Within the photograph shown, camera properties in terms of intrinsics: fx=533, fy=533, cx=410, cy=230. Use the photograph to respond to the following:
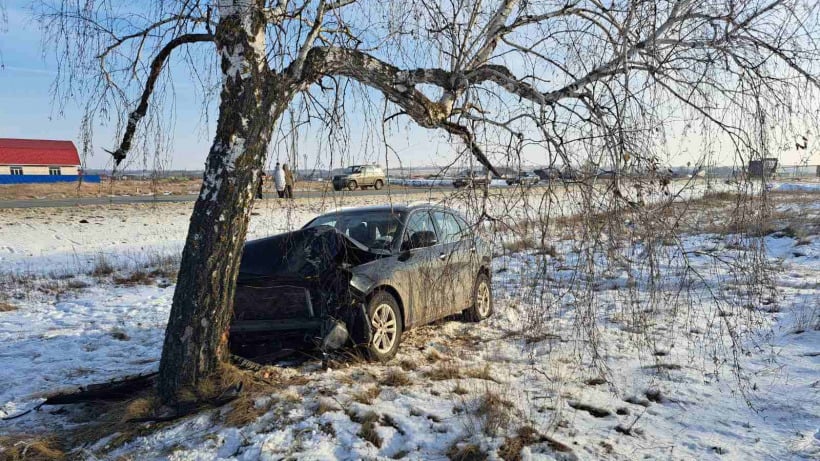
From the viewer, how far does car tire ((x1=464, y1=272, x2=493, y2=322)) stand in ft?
22.5

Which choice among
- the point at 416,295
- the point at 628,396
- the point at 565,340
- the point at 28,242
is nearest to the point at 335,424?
the point at 416,295

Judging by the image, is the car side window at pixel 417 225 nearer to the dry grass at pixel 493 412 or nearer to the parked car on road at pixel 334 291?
the parked car on road at pixel 334 291

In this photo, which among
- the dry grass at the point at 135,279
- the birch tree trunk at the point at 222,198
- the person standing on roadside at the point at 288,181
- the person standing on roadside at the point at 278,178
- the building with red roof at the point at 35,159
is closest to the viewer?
the birch tree trunk at the point at 222,198

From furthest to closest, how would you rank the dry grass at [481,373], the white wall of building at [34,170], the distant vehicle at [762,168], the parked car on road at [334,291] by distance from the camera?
the white wall of building at [34,170]
the parked car on road at [334,291]
the dry grass at [481,373]
the distant vehicle at [762,168]

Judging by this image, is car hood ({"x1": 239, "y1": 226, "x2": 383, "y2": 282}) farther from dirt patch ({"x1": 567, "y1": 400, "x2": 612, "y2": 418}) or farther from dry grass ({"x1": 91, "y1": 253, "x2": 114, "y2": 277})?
dry grass ({"x1": 91, "y1": 253, "x2": 114, "y2": 277})

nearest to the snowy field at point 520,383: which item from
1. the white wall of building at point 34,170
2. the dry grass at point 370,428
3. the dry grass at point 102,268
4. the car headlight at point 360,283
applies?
the dry grass at point 370,428

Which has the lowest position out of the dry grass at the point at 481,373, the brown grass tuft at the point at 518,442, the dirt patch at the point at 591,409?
the dirt patch at the point at 591,409

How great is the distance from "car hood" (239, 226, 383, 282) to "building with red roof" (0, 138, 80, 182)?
44.9m

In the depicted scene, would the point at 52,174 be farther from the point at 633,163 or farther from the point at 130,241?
the point at 633,163

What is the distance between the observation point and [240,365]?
456 centimetres

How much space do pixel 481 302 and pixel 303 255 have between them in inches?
110

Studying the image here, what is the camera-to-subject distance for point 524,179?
3.40 meters

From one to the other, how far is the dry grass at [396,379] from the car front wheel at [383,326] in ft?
1.21

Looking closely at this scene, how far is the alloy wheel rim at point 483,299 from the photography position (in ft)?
22.8
